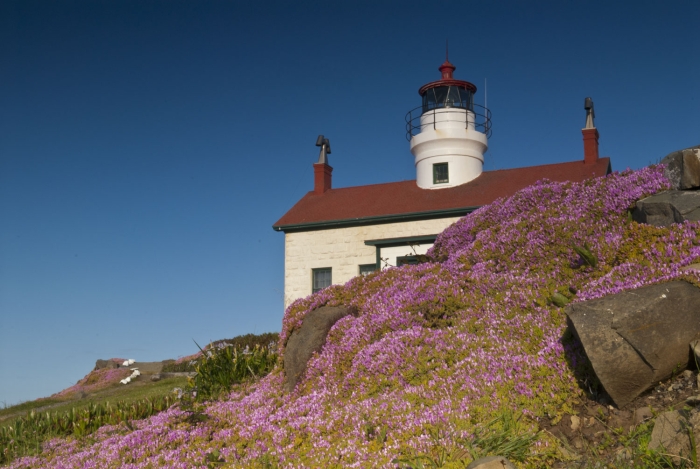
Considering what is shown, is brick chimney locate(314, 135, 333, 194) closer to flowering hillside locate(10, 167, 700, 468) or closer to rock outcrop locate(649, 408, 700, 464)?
flowering hillside locate(10, 167, 700, 468)

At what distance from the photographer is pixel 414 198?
1125 inches

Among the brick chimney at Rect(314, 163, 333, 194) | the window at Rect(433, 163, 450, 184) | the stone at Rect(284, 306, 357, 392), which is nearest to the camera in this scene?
the stone at Rect(284, 306, 357, 392)

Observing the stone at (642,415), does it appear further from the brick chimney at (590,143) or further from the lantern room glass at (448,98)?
the lantern room glass at (448,98)

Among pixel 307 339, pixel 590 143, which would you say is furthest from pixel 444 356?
pixel 590 143

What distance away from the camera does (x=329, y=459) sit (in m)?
6.36

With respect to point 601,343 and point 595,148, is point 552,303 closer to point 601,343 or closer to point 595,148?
point 601,343

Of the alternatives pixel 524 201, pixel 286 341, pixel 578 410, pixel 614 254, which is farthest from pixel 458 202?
pixel 578 410

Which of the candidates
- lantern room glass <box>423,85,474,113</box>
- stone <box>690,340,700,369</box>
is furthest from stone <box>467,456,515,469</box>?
lantern room glass <box>423,85,474,113</box>

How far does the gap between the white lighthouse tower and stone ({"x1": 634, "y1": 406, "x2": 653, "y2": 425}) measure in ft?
77.1

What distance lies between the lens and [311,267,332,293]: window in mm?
28516

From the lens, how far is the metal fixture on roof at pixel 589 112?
28172 mm

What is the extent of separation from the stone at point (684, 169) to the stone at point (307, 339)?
554cm

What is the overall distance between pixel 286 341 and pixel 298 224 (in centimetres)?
1750

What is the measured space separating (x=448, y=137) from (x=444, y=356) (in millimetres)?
22646
